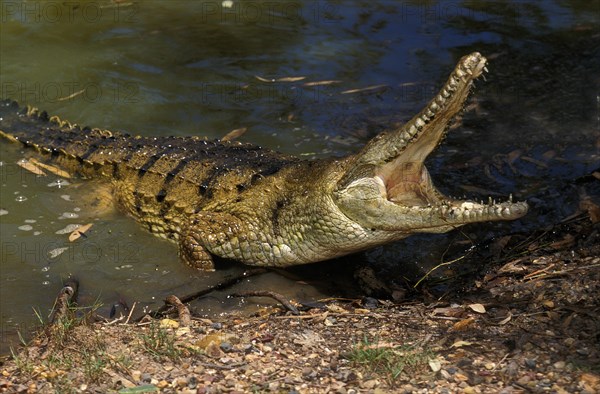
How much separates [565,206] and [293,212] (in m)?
2.28

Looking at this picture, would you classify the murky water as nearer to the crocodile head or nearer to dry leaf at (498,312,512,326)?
the crocodile head

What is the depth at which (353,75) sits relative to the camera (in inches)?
350

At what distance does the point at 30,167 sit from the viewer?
721 cm

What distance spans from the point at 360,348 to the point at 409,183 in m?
1.38

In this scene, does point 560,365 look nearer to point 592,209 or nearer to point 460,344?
point 460,344

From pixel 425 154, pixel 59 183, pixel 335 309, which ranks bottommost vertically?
pixel 335 309

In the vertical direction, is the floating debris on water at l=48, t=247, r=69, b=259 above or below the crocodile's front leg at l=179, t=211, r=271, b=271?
below

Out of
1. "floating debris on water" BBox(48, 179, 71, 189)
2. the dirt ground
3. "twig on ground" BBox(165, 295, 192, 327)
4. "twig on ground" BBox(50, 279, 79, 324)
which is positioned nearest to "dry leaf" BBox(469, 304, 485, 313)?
the dirt ground

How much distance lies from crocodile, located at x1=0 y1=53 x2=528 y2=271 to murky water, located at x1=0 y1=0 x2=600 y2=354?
24 centimetres

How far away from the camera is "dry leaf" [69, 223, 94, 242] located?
627cm

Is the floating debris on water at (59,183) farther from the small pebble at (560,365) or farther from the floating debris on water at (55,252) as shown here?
the small pebble at (560,365)

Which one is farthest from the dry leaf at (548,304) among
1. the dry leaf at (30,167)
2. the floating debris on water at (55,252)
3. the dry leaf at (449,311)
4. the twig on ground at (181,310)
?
the dry leaf at (30,167)

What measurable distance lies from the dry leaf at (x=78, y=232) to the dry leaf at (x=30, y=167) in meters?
0.99

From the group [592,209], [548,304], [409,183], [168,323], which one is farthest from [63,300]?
[592,209]
